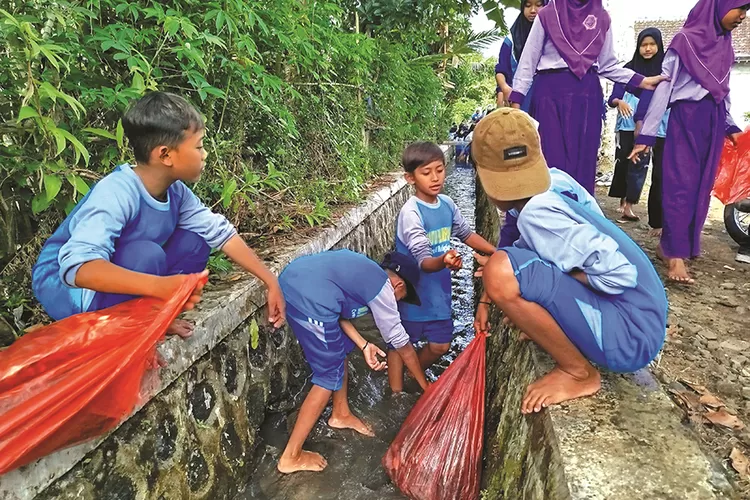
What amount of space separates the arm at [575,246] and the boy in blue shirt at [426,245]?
1076 millimetres

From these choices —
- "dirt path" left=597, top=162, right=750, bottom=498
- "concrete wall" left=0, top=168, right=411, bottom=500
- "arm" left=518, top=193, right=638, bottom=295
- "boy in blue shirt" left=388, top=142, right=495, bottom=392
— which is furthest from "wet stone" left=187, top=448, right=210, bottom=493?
"dirt path" left=597, top=162, right=750, bottom=498

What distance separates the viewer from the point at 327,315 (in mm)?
2238

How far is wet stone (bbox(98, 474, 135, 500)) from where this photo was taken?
5.02 ft

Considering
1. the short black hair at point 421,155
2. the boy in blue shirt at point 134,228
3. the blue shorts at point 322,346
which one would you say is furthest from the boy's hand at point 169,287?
the short black hair at point 421,155

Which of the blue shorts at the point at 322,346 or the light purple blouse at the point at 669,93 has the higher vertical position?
the light purple blouse at the point at 669,93

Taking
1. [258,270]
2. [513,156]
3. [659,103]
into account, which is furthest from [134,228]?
[659,103]

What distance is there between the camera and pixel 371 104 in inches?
266

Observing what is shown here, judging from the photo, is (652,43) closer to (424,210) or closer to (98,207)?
(424,210)

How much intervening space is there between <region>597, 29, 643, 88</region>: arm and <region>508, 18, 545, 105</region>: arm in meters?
0.40

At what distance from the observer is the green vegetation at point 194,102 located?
5.93 ft

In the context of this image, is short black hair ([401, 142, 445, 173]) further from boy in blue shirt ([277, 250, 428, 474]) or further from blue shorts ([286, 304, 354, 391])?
blue shorts ([286, 304, 354, 391])

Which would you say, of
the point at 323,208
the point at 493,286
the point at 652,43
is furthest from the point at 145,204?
the point at 652,43

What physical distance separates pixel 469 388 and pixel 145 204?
1434mm

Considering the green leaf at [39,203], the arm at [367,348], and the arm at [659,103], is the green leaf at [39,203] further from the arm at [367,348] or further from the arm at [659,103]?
the arm at [659,103]
